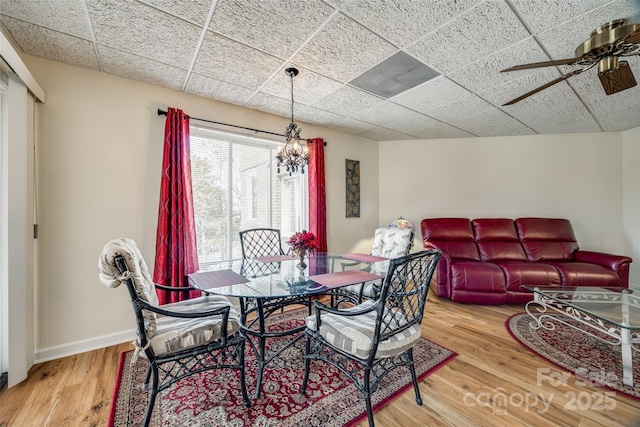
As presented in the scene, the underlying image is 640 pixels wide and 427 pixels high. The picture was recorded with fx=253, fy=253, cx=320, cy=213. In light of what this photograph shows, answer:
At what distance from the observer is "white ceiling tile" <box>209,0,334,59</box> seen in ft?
5.26

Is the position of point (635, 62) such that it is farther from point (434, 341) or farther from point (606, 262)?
point (434, 341)

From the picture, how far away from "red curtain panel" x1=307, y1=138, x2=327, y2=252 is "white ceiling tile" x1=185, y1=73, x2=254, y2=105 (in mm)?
1166

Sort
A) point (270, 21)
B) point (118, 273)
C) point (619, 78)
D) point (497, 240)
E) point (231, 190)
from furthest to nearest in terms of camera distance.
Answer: point (497, 240) < point (231, 190) < point (619, 78) < point (270, 21) < point (118, 273)

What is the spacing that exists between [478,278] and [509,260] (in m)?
0.92

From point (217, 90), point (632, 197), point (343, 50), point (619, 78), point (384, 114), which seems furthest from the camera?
point (632, 197)

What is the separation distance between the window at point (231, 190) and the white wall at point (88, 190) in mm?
464

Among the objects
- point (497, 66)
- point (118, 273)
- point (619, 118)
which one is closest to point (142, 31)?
point (118, 273)

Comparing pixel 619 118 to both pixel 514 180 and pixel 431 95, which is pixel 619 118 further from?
pixel 431 95

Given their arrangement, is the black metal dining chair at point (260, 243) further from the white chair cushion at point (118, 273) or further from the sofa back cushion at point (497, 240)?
the sofa back cushion at point (497, 240)

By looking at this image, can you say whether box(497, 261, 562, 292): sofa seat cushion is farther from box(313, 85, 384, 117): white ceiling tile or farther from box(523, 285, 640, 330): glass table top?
box(313, 85, 384, 117): white ceiling tile

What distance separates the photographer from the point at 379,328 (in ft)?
4.42

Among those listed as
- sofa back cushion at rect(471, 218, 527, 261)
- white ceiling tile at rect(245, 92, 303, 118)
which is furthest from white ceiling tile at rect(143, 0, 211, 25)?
sofa back cushion at rect(471, 218, 527, 261)

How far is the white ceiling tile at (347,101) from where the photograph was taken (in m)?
2.82

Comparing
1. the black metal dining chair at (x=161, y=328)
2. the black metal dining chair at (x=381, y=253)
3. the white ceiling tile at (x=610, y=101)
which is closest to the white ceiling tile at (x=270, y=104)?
the black metal dining chair at (x=381, y=253)
